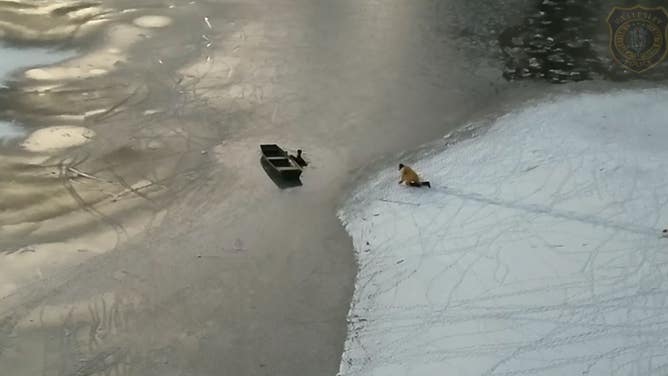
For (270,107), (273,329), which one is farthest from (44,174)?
(273,329)

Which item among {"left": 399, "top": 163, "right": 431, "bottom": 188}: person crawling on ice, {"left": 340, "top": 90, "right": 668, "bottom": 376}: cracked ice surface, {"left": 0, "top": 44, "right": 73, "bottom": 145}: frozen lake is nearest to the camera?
{"left": 340, "top": 90, "right": 668, "bottom": 376}: cracked ice surface

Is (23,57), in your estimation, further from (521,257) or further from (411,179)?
(521,257)

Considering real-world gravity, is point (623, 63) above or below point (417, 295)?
above

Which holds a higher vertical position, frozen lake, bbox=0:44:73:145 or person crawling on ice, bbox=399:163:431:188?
person crawling on ice, bbox=399:163:431:188

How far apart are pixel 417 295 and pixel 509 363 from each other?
683mm

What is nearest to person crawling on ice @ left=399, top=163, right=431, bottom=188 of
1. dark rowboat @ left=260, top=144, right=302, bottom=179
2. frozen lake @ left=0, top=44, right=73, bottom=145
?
dark rowboat @ left=260, top=144, right=302, bottom=179

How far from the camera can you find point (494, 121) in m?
5.71

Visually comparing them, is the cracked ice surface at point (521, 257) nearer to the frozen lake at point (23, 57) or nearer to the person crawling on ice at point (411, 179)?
the person crawling on ice at point (411, 179)

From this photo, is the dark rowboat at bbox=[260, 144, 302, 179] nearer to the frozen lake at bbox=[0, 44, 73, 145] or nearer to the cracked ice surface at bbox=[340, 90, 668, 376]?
the cracked ice surface at bbox=[340, 90, 668, 376]

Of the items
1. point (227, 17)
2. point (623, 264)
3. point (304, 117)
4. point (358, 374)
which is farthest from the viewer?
point (227, 17)

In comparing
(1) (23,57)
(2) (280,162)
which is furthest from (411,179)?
(1) (23,57)

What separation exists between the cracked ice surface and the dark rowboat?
49 cm

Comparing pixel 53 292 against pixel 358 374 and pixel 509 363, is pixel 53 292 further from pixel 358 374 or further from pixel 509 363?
pixel 509 363

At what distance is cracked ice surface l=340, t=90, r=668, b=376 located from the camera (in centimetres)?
359
